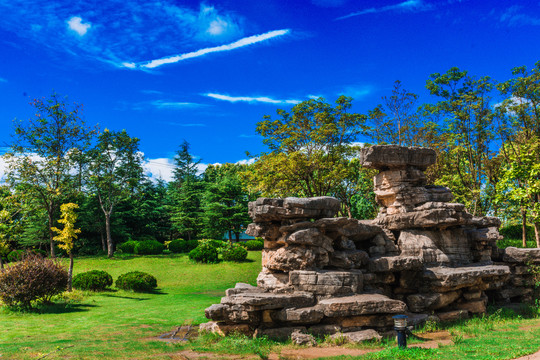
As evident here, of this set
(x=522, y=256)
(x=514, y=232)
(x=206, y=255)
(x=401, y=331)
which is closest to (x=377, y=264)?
(x=401, y=331)

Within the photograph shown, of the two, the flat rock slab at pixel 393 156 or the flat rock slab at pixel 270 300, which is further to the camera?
the flat rock slab at pixel 393 156

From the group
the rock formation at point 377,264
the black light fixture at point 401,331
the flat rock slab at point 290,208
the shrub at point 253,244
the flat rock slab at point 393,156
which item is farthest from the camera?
the shrub at point 253,244

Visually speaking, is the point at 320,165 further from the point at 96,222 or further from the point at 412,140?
the point at 96,222

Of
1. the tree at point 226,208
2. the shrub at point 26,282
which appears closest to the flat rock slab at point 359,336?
the shrub at point 26,282

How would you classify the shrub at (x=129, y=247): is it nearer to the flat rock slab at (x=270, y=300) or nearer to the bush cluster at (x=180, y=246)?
the bush cluster at (x=180, y=246)

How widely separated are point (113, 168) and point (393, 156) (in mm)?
28492

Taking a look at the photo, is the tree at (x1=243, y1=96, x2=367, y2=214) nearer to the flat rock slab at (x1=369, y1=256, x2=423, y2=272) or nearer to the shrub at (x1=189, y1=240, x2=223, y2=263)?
the shrub at (x1=189, y1=240, x2=223, y2=263)

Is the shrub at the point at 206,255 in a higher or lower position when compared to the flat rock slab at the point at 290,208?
lower

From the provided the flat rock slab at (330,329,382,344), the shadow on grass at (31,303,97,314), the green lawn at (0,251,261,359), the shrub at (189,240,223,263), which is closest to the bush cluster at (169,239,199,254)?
the shrub at (189,240,223,263)

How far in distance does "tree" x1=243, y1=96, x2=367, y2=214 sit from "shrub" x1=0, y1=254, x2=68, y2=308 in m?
13.6

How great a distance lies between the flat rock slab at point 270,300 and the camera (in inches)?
399

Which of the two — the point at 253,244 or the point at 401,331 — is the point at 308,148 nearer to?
the point at 253,244

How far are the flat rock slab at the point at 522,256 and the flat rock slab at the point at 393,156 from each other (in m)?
4.97

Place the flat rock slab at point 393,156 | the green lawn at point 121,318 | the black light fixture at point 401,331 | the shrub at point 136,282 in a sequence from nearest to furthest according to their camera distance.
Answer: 1. the black light fixture at point 401,331
2. the green lawn at point 121,318
3. the flat rock slab at point 393,156
4. the shrub at point 136,282
